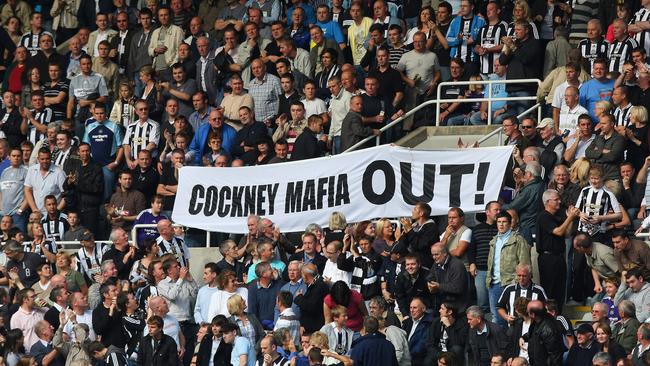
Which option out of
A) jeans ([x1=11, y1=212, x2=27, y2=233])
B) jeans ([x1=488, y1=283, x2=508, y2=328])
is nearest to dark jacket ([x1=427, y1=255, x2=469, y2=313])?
jeans ([x1=488, y1=283, x2=508, y2=328])

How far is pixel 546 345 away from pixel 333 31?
8.88m

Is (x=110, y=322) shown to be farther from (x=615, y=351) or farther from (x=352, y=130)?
(x=615, y=351)

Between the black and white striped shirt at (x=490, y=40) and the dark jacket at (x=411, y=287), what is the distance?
5.78 m

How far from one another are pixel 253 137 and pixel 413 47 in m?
2.76

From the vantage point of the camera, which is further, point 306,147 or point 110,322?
point 306,147

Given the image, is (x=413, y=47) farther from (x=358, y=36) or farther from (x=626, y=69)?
(x=626, y=69)

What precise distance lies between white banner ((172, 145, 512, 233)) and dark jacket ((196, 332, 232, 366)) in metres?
2.55

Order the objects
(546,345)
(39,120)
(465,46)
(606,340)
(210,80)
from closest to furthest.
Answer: (606,340)
(546,345)
(465,46)
(210,80)
(39,120)

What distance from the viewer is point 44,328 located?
21.7 metres

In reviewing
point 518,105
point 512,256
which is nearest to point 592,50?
point 518,105

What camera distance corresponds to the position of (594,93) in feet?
75.1

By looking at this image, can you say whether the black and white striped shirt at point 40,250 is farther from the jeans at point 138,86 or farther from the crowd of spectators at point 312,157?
the jeans at point 138,86

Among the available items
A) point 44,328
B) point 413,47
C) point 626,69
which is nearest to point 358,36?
point 413,47

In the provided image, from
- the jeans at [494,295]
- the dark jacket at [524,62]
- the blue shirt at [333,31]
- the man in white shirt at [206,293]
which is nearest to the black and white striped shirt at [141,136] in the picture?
the blue shirt at [333,31]
